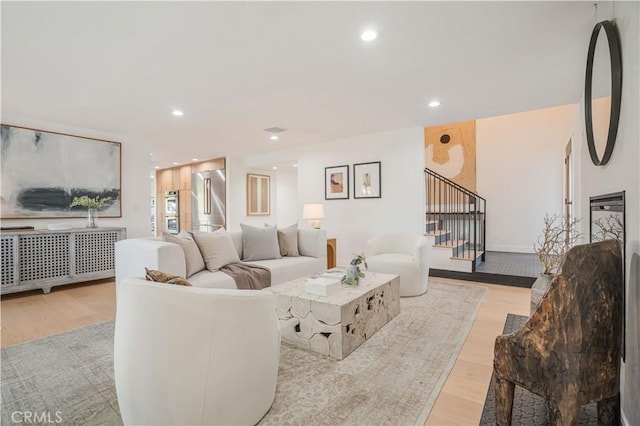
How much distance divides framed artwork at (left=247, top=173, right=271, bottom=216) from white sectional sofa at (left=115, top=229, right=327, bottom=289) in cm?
394

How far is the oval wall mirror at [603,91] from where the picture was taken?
152 cm

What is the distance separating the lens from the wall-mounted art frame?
400 cm

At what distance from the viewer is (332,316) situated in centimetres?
216

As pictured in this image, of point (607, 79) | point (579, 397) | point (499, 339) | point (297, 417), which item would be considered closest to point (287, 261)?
point (297, 417)

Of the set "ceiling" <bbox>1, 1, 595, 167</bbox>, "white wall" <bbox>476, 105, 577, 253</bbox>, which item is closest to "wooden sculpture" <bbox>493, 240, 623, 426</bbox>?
"ceiling" <bbox>1, 1, 595, 167</bbox>

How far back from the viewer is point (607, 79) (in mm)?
1693

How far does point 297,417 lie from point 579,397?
125 cm

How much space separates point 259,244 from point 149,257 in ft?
4.45

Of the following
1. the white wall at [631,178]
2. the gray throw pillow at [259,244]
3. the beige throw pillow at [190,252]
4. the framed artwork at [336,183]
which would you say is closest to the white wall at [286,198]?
the framed artwork at [336,183]

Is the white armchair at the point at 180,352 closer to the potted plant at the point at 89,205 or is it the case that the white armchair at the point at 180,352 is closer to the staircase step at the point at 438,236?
the potted plant at the point at 89,205

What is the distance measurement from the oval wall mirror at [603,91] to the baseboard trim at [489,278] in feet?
8.76

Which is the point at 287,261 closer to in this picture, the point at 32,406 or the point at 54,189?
the point at 32,406

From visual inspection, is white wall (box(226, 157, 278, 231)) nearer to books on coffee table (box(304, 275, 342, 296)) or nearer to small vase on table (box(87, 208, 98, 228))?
small vase on table (box(87, 208, 98, 228))

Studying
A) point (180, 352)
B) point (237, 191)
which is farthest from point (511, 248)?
point (180, 352)
